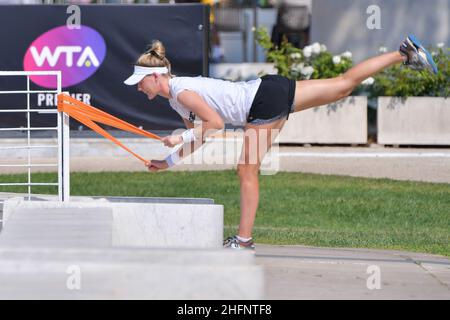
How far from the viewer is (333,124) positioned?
51.9 feet

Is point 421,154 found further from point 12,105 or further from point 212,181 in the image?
point 12,105

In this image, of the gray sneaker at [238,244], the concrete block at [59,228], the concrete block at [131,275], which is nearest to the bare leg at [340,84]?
the gray sneaker at [238,244]

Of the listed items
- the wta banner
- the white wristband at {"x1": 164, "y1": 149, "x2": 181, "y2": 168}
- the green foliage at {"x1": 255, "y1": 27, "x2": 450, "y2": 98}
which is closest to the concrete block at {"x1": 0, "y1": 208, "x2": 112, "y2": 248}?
the white wristband at {"x1": 164, "y1": 149, "x2": 181, "y2": 168}

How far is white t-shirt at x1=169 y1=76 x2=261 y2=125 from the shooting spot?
728 centimetres

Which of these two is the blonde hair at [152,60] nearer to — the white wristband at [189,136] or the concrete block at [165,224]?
the white wristband at [189,136]

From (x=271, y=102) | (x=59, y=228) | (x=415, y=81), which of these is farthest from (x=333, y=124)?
(x=59, y=228)

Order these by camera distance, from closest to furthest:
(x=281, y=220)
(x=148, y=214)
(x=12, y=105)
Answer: (x=148, y=214) < (x=281, y=220) < (x=12, y=105)

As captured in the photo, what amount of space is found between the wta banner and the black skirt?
7286 millimetres

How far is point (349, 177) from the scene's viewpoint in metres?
13.3

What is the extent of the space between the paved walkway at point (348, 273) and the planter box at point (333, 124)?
7.81 meters

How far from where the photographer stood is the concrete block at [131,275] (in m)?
5.04
